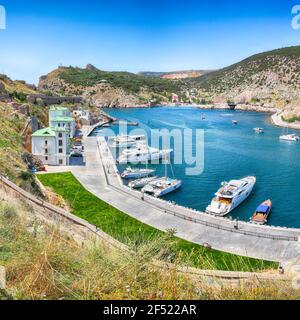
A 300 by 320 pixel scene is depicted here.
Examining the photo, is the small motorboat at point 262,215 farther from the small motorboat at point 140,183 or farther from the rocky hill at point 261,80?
the rocky hill at point 261,80

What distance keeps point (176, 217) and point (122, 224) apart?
2.50 m

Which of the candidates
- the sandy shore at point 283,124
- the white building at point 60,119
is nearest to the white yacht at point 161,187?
the white building at point 60,119

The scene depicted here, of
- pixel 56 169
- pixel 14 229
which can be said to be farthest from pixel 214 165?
pixel 14 229

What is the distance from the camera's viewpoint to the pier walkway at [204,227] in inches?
578

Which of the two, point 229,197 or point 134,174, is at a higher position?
point 134,174

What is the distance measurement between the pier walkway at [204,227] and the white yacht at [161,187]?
74.4 inches

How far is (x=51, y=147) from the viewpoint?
26641 mm

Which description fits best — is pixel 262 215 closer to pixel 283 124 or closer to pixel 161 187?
pixel 161 187

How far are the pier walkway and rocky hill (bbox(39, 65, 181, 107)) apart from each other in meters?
79.5

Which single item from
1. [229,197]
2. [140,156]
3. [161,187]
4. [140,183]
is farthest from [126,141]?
[229,197]

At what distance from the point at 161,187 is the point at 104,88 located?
8669 centimetres
